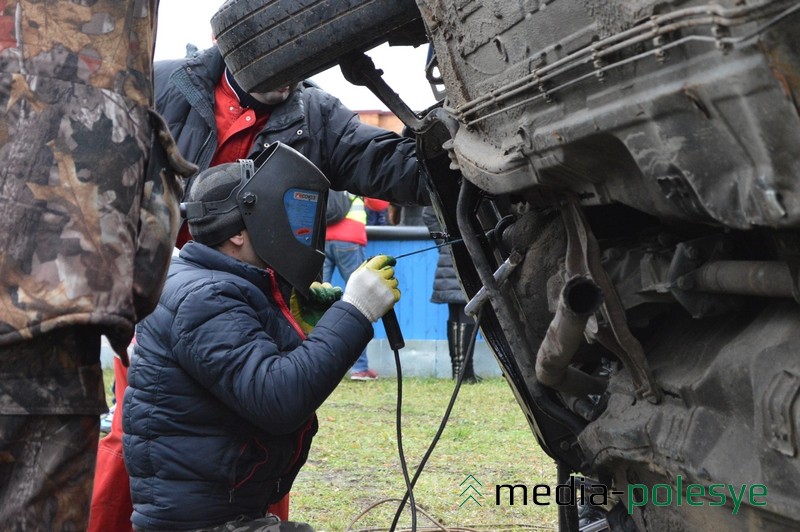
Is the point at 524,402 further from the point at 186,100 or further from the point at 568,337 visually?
the point at 186,100

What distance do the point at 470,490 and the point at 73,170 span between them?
9.86ft

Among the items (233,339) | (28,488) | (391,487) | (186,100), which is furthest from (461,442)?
(28,488)

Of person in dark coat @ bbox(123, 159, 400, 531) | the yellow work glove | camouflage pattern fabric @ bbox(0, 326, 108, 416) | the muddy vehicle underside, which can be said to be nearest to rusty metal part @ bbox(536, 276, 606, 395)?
the muddy vehicle underside

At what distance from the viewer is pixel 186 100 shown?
142 inches

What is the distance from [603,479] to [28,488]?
4.24 ft

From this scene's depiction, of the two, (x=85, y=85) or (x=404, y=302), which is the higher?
(x=404, y=302)

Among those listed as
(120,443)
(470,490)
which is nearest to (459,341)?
(470,490)

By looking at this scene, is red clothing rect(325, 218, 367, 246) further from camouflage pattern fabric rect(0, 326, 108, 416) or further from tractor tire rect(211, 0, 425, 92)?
camouflage pattern fabric rect(0, 326, 108, 416)

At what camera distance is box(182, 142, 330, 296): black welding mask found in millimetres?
2898

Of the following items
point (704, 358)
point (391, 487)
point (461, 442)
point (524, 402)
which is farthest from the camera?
point (461, 442)

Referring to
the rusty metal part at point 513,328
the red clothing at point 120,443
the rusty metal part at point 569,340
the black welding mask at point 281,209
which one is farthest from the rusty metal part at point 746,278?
the red clothing at point 120,443

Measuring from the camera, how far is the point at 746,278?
5.86 ft

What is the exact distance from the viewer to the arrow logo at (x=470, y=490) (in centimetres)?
426

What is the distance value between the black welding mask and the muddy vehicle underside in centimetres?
45
